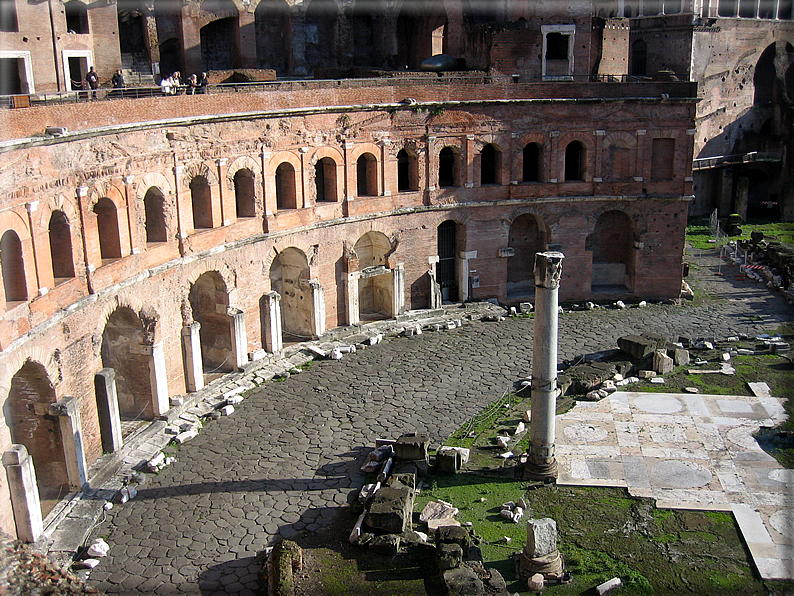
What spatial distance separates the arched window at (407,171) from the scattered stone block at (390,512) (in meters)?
13.6

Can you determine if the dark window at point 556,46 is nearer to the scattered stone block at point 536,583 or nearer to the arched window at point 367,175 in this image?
the arched window at point 367,175

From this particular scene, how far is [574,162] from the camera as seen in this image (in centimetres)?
2914

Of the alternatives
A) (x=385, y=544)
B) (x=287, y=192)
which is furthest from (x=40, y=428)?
(x=287, y=192)

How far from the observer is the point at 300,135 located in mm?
23812

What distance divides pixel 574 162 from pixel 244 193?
1226 cm

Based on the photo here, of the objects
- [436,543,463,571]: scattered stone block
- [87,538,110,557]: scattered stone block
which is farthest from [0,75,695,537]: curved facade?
[436,543,463,571]: scattered stone block

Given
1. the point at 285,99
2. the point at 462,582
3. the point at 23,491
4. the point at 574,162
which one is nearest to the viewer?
the point at 462,582

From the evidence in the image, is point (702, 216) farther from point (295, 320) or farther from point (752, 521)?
point (752, 521)

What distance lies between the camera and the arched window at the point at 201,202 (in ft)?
70.0

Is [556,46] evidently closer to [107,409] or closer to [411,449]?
[411,449]

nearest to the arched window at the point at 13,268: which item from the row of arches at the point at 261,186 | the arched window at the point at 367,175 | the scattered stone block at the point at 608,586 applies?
the row of arches at the point at 261,186

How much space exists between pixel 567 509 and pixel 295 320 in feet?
38.2

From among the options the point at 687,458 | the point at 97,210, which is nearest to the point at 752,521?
the point at 687,458

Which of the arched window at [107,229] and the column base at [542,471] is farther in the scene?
the arched window at [107,229]
